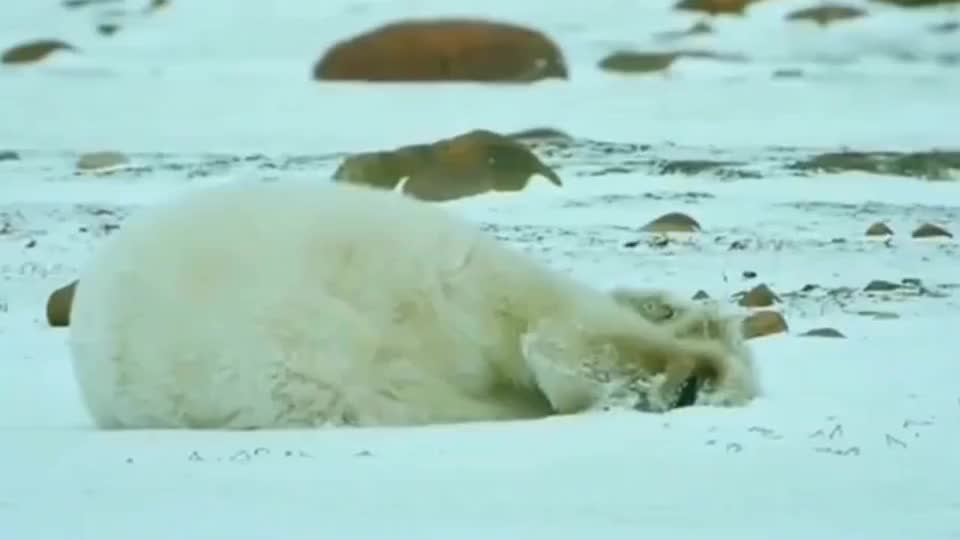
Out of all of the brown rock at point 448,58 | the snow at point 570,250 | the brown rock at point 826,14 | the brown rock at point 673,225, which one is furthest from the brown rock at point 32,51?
the brown rock at point 673,225

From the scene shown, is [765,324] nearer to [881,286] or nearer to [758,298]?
[758,298]

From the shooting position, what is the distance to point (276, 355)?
16.9ft

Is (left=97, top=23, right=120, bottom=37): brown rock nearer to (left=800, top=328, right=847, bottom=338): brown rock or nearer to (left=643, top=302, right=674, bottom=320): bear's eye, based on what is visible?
(left=800, top=328, right=847, bottom=338): brown rock

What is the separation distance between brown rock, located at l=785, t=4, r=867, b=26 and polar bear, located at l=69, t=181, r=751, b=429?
22564mm

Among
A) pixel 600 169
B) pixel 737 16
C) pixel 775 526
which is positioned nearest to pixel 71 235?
pixel 600 169

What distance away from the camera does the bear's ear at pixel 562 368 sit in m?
5.27

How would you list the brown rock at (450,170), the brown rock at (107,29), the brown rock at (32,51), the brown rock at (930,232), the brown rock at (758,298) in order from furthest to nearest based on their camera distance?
the brown rock at (107,29)
the brown rock at (32,51)
the brown rock at (450,170)
the brown rock at (930,232)
the brown rock at (758,298)

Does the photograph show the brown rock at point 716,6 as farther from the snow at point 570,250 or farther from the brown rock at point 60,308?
the brown rock at point 60,308

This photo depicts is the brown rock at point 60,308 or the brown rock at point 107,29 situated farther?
the brown rock at point 107,29

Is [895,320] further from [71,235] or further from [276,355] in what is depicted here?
[71,235]

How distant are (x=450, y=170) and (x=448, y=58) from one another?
9.13 metres

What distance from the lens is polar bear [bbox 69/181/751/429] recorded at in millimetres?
5160

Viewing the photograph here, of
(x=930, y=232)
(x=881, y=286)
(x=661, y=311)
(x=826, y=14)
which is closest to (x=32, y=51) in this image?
(x=826, y=14)

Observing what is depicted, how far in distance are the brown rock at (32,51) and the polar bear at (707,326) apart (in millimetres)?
21231
